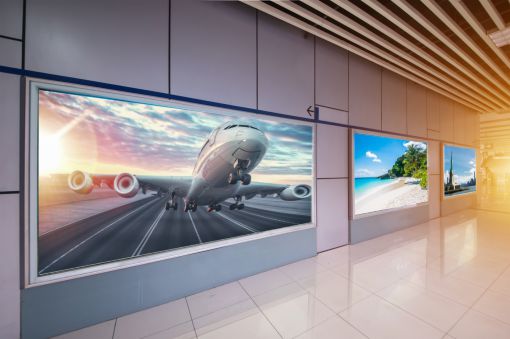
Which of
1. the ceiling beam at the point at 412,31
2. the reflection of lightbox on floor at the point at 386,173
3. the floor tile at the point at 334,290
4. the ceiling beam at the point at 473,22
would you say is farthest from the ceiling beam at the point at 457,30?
the floor tile at the point at 334,290

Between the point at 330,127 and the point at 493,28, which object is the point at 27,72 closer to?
the point at 330,127

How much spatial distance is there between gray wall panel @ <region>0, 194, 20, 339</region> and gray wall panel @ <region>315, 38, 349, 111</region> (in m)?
3.68

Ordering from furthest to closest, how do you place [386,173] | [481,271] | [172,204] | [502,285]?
1. [386,173]
2. [481,271]
3. [502,285]
4. [172,204]

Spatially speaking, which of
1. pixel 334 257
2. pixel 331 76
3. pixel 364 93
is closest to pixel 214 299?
pixel 334 257

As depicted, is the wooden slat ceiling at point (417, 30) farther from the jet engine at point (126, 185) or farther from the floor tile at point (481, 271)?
the floor tile at point (481, 271)

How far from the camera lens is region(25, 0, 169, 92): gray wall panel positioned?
160 centimetres

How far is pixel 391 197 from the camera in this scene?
13.7 feet

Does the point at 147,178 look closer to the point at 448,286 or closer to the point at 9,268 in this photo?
the point at 9,268

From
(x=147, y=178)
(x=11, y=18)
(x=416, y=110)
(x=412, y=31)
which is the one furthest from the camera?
(x=416, y=110)

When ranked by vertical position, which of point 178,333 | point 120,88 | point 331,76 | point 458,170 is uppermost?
point 331,76

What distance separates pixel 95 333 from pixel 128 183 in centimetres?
133

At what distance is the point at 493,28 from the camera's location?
2.99 meters

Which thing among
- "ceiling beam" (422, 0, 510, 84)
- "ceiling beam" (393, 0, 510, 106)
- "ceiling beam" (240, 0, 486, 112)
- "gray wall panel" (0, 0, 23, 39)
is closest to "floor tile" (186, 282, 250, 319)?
"gray wall panel" (0, 0, 23, 39)

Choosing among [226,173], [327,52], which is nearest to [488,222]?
[327,52]
